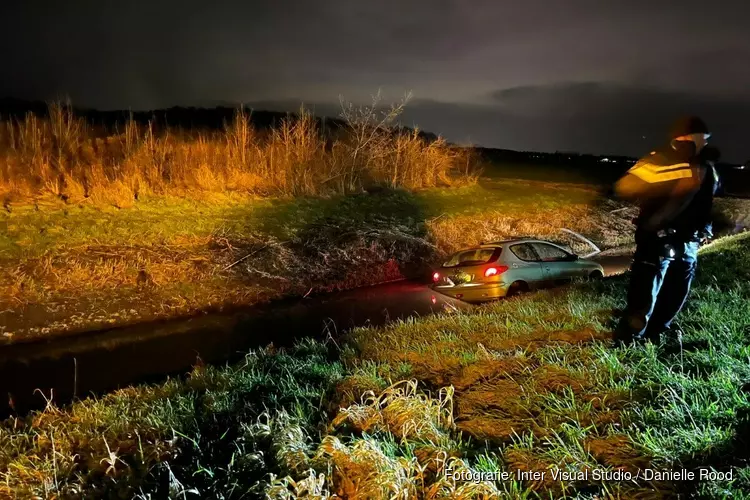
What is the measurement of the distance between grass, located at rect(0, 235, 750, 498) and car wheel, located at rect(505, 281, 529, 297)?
16.2 ft

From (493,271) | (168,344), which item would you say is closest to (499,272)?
(493,271)

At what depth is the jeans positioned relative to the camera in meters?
4.95

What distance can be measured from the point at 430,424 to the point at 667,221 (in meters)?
2.80

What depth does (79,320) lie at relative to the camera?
1071 centimetres

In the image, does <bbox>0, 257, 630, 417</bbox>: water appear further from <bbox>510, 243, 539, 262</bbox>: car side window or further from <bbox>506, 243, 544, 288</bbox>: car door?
<bbox>510, 243, 539, 262</bbox>: car side window

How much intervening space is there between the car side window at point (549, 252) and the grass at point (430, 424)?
594 centimetres

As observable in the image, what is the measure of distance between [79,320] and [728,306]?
10.7 meters

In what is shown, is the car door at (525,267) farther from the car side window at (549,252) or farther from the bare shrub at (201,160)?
the bare shrub at (201,160)

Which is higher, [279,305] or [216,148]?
[216,148]

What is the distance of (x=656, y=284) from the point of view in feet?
16.5

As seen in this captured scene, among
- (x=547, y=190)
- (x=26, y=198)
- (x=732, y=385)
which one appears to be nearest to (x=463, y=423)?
(x=732, y=385)

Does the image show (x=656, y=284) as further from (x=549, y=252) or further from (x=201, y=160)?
(x=201, y=160)

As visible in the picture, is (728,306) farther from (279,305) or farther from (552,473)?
(279,305)

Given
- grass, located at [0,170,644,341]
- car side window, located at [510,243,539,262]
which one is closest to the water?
grass, located at [0,170,644,341]
